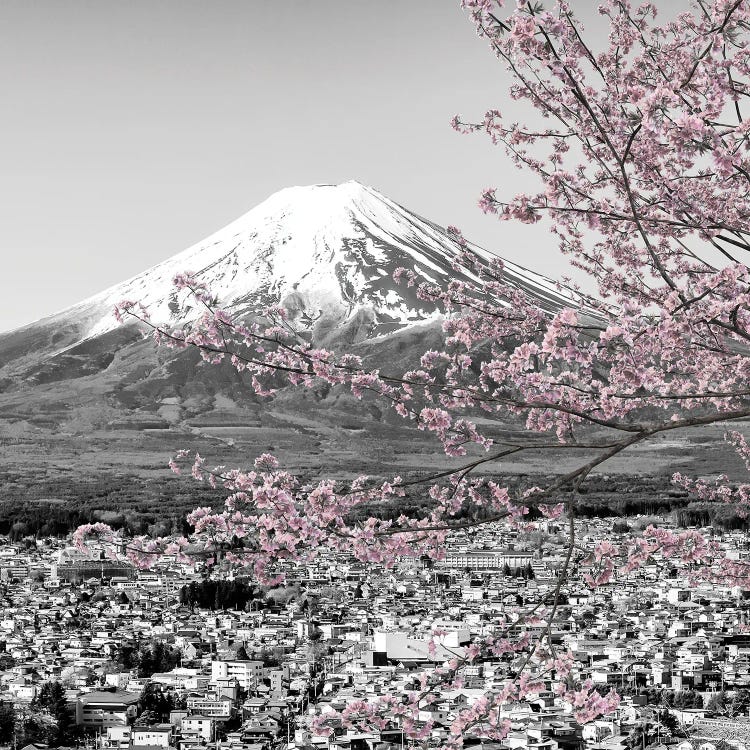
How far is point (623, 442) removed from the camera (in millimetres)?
4348

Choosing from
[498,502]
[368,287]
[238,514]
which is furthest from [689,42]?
[368,287]

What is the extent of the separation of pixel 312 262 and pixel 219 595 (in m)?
74.9

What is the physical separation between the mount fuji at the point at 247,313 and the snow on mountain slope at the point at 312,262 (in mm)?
135

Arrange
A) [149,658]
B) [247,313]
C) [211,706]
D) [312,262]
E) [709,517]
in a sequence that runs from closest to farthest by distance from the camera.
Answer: [211,706], [149,658], [709,517], [247,313], [312,262]

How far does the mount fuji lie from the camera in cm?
8994

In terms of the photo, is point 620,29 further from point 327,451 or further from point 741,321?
point 327,451

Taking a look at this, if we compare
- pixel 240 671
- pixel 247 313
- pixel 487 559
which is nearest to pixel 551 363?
pixel 240 671

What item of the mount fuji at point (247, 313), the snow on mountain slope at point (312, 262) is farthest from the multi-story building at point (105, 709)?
the snow on mountain slope at point (312, 262)

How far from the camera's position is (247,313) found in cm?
8875

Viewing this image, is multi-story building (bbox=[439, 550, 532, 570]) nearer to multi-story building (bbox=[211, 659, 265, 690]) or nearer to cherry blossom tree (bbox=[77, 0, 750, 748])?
multi-story building (bbox=[211, 659, 265, 690])

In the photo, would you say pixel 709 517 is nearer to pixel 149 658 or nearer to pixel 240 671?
pixel 240 671

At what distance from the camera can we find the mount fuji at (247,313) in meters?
89.9

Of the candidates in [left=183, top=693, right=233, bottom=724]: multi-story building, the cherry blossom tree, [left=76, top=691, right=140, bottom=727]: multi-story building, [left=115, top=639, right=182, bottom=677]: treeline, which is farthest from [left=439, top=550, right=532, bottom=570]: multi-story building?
the cherry blossom tree

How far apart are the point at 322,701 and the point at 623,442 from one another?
15.3 meters
